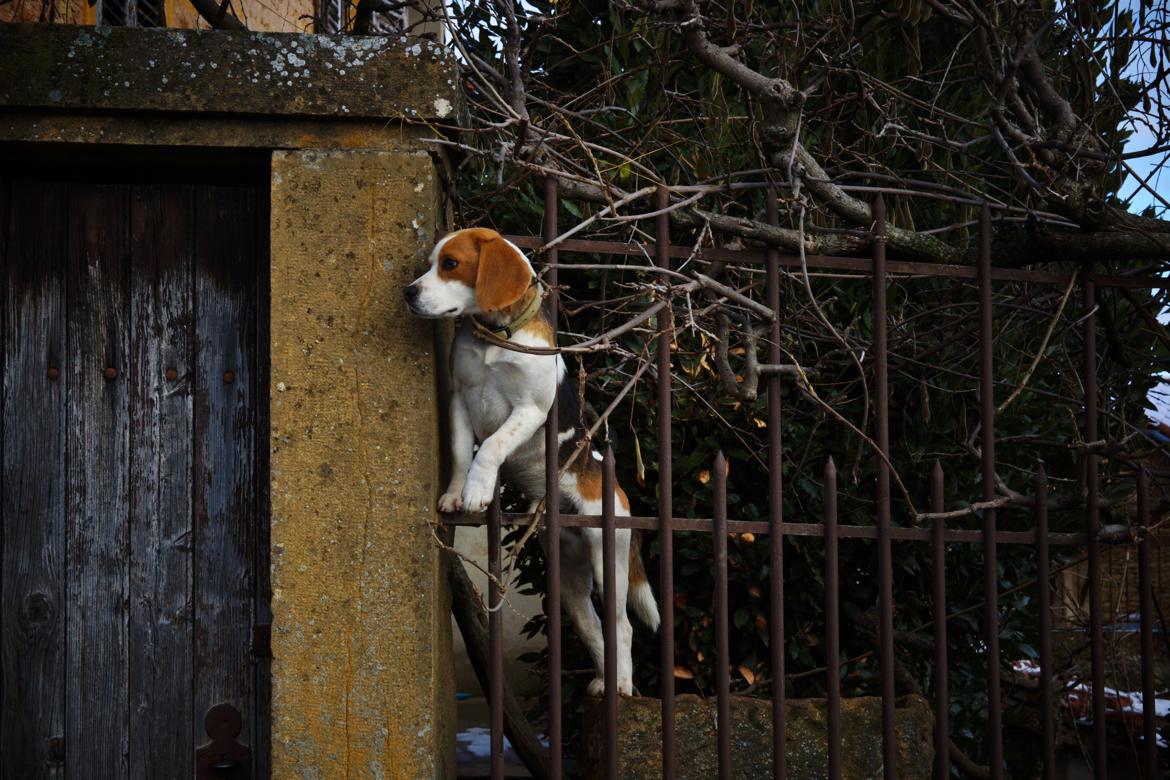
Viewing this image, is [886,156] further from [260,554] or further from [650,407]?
[260,554]

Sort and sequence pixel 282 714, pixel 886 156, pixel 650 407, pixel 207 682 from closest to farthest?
pixel 282 714, pixel 207 682, pixel 650 407, pixel 886 156

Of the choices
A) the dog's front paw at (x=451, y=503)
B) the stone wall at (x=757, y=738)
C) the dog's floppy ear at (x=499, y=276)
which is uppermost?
the dog's floppy ear at (x=499, y=276)

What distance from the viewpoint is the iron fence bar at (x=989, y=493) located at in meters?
3.24

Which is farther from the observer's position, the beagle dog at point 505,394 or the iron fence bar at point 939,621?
the iron fence bar at point 939,621

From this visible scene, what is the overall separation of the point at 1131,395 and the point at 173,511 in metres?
4.03

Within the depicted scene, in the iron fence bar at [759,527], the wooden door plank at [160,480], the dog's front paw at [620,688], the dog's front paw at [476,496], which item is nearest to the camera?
the dog's front paw at [476,496]

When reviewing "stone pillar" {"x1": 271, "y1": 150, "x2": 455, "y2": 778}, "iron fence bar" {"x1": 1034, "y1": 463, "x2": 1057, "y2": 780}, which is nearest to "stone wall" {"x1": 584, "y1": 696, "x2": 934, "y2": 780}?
"iron fence bar" {"x1": 1034, "y1": 463, "x2": 1057, "y2": 780}

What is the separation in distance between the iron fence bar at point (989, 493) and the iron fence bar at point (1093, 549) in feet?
0.93

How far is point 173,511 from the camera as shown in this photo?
3244 millimetres

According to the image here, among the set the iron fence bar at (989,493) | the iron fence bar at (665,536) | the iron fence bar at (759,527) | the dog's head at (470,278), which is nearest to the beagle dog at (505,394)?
the dog's head at (470,278)

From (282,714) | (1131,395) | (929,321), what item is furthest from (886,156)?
(282,714)

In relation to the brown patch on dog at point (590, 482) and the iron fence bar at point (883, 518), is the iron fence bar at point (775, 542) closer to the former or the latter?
the iron fence bar at point (883, 518)

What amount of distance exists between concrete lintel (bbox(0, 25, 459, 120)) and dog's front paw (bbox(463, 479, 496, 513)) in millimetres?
1001

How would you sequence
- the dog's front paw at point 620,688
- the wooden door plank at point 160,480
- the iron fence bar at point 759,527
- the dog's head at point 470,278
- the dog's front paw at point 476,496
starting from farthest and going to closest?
the dog's front paw at point 620,688 → the wooden door plank at point 160,480 → the iron fence bar at point 759,527 → the dog's front paw at point 476,496 → the dog's head at point 470,278
